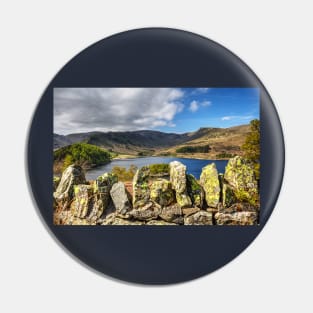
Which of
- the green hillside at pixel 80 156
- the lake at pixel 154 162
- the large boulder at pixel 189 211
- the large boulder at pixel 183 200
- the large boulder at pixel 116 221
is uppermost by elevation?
the green hillside at pixel 80 156

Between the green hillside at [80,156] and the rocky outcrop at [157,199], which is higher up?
the green hillside at [80,156]

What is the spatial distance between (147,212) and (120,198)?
0.29 m

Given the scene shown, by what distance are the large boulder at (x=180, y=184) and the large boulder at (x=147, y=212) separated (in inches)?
8.7

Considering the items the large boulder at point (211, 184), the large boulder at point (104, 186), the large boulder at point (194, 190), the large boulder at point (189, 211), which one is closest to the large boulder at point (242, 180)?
the large boulder at point (211, 184)

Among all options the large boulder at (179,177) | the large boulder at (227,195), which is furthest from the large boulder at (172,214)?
the large boulder at (227,195)

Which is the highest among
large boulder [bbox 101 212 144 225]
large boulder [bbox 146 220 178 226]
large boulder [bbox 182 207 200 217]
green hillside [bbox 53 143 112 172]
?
green hillside [bbox 53 143 112 172]

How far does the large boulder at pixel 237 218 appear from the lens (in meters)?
5.61

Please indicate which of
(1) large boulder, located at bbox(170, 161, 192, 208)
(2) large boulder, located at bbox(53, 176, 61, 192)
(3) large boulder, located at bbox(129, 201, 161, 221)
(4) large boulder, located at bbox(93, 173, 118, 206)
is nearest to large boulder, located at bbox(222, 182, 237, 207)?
(1) large boulder, located at bbox(170, 161, 192, 208)

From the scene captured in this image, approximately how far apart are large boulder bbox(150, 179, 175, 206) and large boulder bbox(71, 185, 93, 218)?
587mm

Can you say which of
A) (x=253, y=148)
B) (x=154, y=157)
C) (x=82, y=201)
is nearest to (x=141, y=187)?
(x=154, y=157)

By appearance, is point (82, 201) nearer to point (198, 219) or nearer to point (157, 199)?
point (157, 199)

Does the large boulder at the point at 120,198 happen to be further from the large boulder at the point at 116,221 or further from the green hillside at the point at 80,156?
the green hillside at the point at 80,156

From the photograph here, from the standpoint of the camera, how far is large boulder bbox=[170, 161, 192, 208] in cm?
560

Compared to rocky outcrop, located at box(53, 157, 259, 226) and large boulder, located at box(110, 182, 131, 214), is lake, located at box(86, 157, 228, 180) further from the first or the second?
large boulder, located at box(110, 182, 131, 214)
